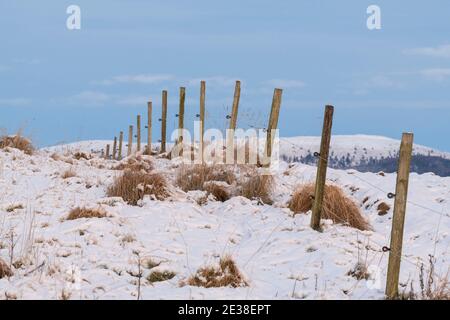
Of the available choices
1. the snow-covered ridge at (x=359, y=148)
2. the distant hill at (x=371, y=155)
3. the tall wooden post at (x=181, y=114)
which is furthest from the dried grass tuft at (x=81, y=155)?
the snow-covered ridge at (x=359, y=148)

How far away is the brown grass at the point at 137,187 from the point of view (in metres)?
11.0

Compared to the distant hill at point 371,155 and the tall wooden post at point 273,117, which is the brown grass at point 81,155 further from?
the distant hill at point 371,155

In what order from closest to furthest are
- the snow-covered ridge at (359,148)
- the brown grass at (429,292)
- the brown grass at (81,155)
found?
the brown grass at (429,292), the brown grass at (81,155), the snow-covered ridge at (359,148)

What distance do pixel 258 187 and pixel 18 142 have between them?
9.87 meters

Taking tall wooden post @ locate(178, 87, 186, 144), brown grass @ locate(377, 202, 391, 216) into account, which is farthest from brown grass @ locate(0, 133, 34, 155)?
brown grass @ locate(377, 202, 391, 216)

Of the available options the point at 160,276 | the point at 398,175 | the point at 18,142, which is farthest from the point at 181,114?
the point at 398,175

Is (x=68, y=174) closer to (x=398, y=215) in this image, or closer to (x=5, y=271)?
(x=5, y=271)

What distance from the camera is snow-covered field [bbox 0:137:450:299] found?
643 centimetres

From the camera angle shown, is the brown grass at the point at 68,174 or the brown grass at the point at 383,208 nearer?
the brown grass at the point at 383,208

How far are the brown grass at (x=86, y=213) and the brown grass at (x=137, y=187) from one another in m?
1.38

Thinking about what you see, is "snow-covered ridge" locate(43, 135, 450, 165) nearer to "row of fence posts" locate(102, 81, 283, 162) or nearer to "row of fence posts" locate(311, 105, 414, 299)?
"row of fence posts" locate(102, 81, 283, 162)

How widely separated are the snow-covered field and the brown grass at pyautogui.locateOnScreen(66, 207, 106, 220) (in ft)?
0.50
